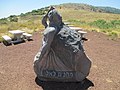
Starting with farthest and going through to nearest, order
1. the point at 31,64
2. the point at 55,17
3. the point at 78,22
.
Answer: the point at 78,22 < the point at 31,64 < the point at 55,17

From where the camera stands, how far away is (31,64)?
34.4 feet

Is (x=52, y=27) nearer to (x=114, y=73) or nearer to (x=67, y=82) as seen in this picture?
(x=67, y=82)

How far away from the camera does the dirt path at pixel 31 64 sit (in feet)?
28.1

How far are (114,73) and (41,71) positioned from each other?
9.36 feet

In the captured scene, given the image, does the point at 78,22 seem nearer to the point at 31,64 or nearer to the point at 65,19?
the point at 65,19

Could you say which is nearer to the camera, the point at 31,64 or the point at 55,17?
the point at 55,17

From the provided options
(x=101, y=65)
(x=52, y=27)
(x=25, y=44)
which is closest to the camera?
(x=52, y=27)

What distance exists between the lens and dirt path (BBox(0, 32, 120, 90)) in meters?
8.55

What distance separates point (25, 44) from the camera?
46.7 ft

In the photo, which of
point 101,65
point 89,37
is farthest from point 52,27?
point 89,37

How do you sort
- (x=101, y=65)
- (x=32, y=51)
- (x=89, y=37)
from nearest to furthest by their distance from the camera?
(x=101, y=65)
(x=32, y=51)
(x=89, y=37)

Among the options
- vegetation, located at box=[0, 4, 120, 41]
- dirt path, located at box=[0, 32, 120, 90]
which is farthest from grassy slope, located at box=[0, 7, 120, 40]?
dirt path, located at box=[0, 32, 120, 90]

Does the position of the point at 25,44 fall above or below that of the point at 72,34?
below

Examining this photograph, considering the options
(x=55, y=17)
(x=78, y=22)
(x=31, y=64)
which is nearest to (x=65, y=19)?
(x=78, y=22)
